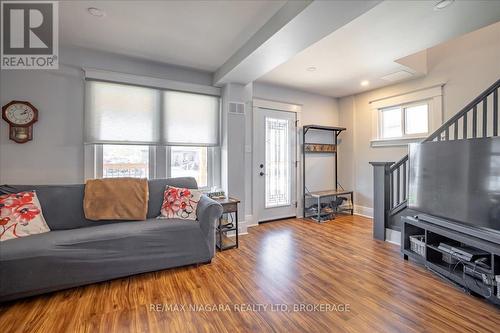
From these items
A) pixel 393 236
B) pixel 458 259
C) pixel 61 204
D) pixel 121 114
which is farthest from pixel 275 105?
pixel 61 204


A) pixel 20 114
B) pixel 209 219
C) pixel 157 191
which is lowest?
pixel 209 219

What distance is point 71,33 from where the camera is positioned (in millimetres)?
2457

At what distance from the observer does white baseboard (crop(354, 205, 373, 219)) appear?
4.45 meters

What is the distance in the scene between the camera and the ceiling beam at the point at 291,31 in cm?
174

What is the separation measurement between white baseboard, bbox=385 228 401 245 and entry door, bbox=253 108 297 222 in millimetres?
1677

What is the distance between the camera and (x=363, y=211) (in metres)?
4.57

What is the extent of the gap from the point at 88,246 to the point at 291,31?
2644 millimetres

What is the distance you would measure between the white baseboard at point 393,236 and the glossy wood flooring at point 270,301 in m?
0.49

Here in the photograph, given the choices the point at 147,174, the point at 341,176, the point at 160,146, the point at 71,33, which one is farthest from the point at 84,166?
the point at 341,176

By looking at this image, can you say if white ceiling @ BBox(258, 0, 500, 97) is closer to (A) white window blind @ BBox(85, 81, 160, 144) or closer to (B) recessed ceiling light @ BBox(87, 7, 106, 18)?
(A) white window blind @ BBox(85, 81, 160, 144)

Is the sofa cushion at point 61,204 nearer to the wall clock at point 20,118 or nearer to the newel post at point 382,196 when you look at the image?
the wall clock at point 20,118

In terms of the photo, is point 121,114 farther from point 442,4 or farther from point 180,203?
point 442,4

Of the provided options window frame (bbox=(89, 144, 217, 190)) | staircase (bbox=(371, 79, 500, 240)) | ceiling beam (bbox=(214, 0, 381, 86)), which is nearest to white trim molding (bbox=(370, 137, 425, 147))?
staircase (bbox=(371, 79, 500, 240))

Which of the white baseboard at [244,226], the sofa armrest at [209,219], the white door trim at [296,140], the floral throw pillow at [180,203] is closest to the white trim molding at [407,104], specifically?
the white door trim at [296,140]
